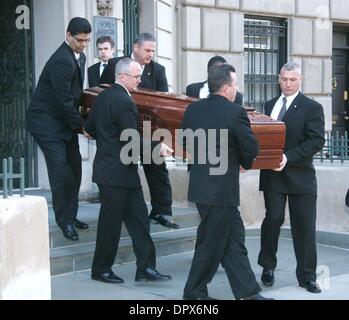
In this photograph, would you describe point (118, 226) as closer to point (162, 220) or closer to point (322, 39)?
point (162, 220)

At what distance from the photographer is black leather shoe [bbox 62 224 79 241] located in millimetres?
6882

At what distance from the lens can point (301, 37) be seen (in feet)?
42.8

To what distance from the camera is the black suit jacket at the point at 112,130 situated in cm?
607

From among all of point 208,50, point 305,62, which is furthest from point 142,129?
point 305,62

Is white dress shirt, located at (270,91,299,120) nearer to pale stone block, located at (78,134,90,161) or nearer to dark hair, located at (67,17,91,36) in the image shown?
dark hair, located at (67,17,91,36)

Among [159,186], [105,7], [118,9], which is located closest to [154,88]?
[159,186]

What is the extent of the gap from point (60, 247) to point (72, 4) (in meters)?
3.52

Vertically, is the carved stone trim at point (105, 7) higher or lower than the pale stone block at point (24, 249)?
higher

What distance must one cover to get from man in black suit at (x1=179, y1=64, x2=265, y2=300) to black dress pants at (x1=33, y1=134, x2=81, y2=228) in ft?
4.95

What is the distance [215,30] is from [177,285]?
20.2 ft

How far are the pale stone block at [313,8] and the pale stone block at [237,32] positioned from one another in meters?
1.42

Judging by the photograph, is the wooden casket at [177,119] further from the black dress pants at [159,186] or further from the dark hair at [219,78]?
the black dress pants at [159,186]

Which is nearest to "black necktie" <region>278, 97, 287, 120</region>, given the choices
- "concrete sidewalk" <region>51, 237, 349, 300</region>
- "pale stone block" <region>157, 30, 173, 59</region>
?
"concrete sidewalk" <region>51, 237, 349, 300</region>

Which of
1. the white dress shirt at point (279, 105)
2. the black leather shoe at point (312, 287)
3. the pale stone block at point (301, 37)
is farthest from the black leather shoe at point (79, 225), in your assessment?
the pale stone block at point (301, 37)
